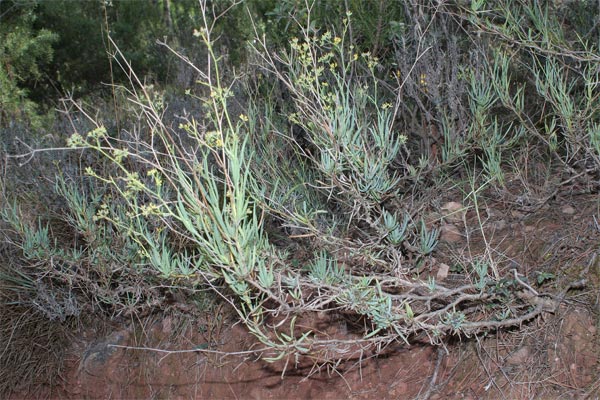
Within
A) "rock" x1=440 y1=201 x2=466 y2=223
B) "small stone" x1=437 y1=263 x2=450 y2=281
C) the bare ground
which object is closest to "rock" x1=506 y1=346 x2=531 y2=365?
the bare ground

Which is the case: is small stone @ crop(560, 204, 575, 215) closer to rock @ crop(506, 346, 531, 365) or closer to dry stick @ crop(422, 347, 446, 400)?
rock @ crop(506, 346, 531, 365)

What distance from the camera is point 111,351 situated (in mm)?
4227

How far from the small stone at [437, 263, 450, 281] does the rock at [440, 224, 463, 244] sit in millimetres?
200

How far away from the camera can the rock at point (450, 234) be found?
11.7 feet

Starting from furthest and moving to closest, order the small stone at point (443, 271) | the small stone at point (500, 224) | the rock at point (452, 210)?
the rock at point (452, 210) → the small stone at point (500, 224) → the small stone at point (443, 271)

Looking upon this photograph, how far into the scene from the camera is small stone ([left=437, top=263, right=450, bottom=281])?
3324mm

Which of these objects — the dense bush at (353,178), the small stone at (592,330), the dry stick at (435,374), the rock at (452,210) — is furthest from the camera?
the rock at (452,210)

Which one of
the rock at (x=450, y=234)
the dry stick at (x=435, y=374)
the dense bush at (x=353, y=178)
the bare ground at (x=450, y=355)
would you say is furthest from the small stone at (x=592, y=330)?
the rock at (x=450, y=234)

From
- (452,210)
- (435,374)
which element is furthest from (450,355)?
(452,210)

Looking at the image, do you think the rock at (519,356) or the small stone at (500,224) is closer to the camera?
the rock at (519,356)

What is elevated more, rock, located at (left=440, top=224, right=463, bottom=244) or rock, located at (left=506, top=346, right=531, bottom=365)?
rock, located at (left=440, top=224, right=463, bottom=244)

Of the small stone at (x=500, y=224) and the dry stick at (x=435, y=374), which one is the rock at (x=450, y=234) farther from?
the dry stick at (x=435, y=374)

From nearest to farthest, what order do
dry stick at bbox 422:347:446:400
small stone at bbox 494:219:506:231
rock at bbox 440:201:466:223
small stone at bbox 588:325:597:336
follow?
small stone at bbox 588:325:597:336 < dry stick at bbox 422:347:446:400 < small stone at bbox 494:219:506:231 < rock at bbox 440:201:466:223

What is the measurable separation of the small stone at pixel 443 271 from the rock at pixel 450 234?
200 mm
